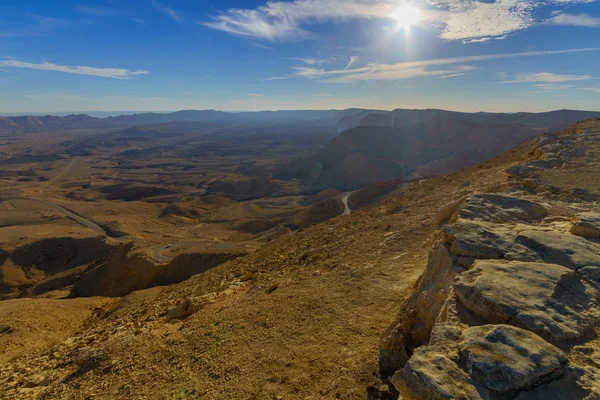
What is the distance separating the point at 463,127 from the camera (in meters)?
125

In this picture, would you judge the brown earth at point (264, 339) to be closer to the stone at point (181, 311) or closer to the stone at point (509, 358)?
the stone at point (181, 311)

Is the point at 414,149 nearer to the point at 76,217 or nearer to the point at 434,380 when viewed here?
the point at 76,217

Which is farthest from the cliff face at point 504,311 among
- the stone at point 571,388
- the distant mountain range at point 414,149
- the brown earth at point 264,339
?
the distant mountain range at point 414,149

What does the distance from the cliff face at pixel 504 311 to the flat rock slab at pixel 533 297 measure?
0.01 m

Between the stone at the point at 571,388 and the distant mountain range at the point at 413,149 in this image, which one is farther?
the distant mountain range at the point at 413,149

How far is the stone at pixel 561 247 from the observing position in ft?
19.3

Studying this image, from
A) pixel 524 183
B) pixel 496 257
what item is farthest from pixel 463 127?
pixel 496 257

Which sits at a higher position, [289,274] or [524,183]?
[524,183]

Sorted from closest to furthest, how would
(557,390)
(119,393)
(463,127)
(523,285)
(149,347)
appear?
1. (557,390)
2. (523,285)
3. (119,393)
4. (149,347)
5. (463,127)

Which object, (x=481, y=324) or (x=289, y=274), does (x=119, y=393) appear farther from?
(x=481, y=324)

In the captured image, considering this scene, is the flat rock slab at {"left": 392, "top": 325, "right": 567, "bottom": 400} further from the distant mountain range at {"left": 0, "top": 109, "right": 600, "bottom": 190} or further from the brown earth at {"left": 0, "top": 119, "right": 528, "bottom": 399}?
the distant mountain range at {"left": 0, "top": 109, "right": 600, "bottom": 190}

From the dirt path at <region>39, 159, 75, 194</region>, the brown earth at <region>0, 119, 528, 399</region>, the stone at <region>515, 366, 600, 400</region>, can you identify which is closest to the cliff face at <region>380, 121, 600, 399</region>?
the stone at <region>515, 366, 600, 400</region>

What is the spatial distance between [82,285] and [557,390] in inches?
1370

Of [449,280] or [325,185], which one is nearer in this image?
[449,280]
